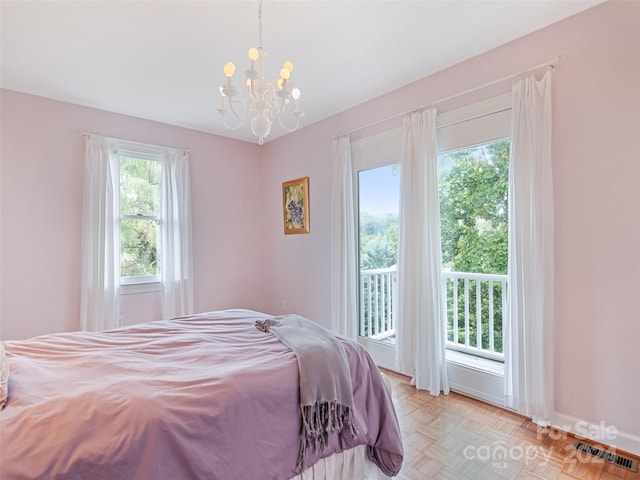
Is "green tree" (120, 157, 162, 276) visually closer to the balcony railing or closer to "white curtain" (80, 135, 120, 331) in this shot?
"white curtain" (80, 135, 120, 331)

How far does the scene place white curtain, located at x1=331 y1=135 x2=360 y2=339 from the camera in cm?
350

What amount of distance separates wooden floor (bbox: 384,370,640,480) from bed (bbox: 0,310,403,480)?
45 centimetres

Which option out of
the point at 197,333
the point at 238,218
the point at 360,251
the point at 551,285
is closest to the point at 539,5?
the point at 551,285

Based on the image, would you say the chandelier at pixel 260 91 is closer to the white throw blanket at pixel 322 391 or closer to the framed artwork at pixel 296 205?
the white throw blanket at pixel 322 391

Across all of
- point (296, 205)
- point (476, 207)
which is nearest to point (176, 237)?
point (296, 205)

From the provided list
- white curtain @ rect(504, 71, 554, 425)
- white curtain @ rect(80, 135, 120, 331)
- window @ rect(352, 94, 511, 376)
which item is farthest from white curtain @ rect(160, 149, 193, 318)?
white curtain @ rect(504, 71, 554, 425)

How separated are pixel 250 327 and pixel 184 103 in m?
2.55

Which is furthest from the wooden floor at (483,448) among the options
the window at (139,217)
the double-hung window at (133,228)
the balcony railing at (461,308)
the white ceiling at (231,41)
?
the window at (139,217)

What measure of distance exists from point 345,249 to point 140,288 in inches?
94.4

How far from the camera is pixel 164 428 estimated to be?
1.07 meters

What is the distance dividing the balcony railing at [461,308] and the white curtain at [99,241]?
270 centimetres

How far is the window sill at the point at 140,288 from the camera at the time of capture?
3.58m

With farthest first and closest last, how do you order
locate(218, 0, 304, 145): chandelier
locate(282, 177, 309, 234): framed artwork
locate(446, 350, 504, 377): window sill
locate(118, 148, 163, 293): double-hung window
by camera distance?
locate(282, 177, 309, 234): framed artwork → locate(118, 148, 163, 293): double-hung window → locate(446, 350, 504, 377): window sill → locate(218, 0, 304, 145): chandelier

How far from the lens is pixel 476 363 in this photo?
2875mm
